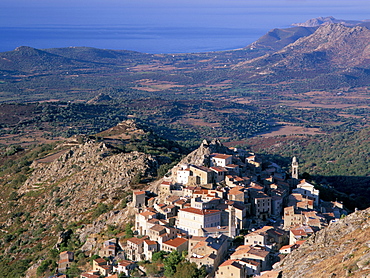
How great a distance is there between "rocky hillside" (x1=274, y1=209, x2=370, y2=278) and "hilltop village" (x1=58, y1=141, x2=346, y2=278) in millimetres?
1696

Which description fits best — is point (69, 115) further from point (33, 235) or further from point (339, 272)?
point (339, 272)

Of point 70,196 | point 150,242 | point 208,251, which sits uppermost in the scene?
point 208,251

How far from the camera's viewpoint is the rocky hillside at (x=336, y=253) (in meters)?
27.2

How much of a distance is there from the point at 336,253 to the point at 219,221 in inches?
396

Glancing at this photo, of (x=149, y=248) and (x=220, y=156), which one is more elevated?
(x=220, y=156)

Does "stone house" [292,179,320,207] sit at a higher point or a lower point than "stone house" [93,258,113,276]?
higher

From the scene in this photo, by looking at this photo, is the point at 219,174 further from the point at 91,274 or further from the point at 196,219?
the point at 91,274

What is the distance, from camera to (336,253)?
1229 inches

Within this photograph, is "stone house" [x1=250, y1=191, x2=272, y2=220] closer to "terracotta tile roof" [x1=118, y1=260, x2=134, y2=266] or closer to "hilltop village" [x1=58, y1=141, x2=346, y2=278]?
"hilltop village" [x1=58, y1=141, x2=346, y2=278]

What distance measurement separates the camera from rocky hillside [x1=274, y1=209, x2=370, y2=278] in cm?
2722

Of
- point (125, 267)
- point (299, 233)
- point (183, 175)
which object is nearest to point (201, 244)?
point (125, 267)

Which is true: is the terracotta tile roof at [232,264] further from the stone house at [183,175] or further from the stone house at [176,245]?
the stone house at [183,175]

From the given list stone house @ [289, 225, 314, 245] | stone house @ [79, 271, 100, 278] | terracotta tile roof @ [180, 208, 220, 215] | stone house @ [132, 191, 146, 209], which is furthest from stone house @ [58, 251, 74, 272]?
stone house @ [289, 225, 314, 245]

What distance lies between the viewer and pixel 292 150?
112750 mm
